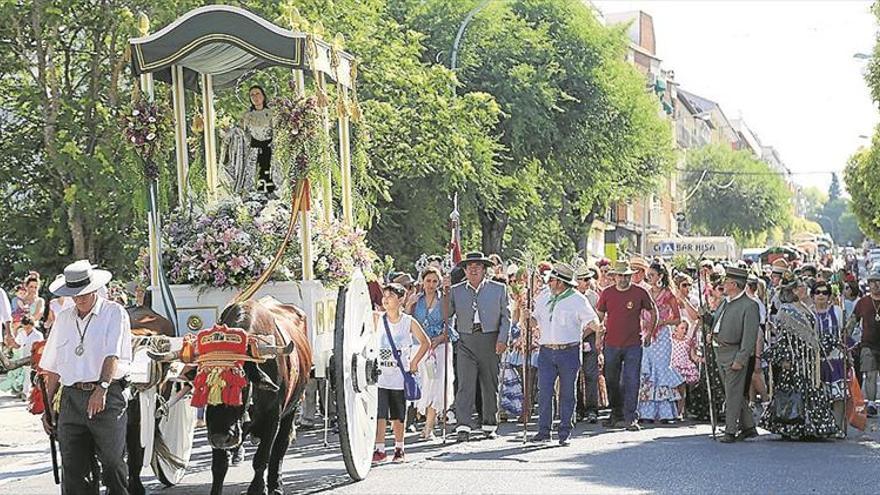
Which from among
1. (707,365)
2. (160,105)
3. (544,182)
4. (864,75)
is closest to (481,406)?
(707,365)

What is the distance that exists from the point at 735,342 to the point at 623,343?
2.10 m

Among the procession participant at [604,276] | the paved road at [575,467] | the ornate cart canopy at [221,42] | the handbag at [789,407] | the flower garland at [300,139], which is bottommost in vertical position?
the paved road at [575,467]

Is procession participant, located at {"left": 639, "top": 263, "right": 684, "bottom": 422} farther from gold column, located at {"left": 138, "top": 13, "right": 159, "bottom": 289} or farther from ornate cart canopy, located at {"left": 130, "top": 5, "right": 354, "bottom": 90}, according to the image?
gold column, located at {"left": 138, "top": 13, "right": 159, "bottom": 289}

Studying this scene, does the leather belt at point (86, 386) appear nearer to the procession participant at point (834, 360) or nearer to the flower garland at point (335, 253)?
the flower garland at point (335, 253)

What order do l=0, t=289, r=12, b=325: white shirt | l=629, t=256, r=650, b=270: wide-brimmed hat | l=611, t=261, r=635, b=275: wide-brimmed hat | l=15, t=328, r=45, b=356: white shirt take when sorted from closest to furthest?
l=0, t=289, r=12, b=325: white shirt → l=611, t=261, r=635, b=275: wide-brimmed hat → l=629, t=256, r=650, b=270: wide-brimmed hat → l=15, t=328, r=45, b=356: white shirt

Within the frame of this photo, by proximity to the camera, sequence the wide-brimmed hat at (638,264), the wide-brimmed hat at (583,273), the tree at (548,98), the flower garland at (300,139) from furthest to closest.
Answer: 1. the tree at (548,98)
2. the wide-brimmed hat at (583,273)
3. the wide-brimmed hat at (638,264)
4. the flower garland at (300,139)

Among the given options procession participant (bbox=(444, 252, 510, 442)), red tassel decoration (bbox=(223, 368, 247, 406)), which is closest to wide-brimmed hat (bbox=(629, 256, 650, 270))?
procession participant (bbox=(444, 252, 510, 442))

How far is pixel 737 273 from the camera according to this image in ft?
46.8

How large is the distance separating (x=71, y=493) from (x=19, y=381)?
1015 cm

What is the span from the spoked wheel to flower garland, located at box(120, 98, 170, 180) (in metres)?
1.98

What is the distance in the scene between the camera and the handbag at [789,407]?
1440cm

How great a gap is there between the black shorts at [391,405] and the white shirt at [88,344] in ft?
13.8

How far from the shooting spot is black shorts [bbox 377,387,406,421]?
12852 mm

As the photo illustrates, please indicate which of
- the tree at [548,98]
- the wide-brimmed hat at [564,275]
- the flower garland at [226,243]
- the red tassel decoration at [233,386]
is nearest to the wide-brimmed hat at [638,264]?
the wide-brimmed hat at [564,275]
